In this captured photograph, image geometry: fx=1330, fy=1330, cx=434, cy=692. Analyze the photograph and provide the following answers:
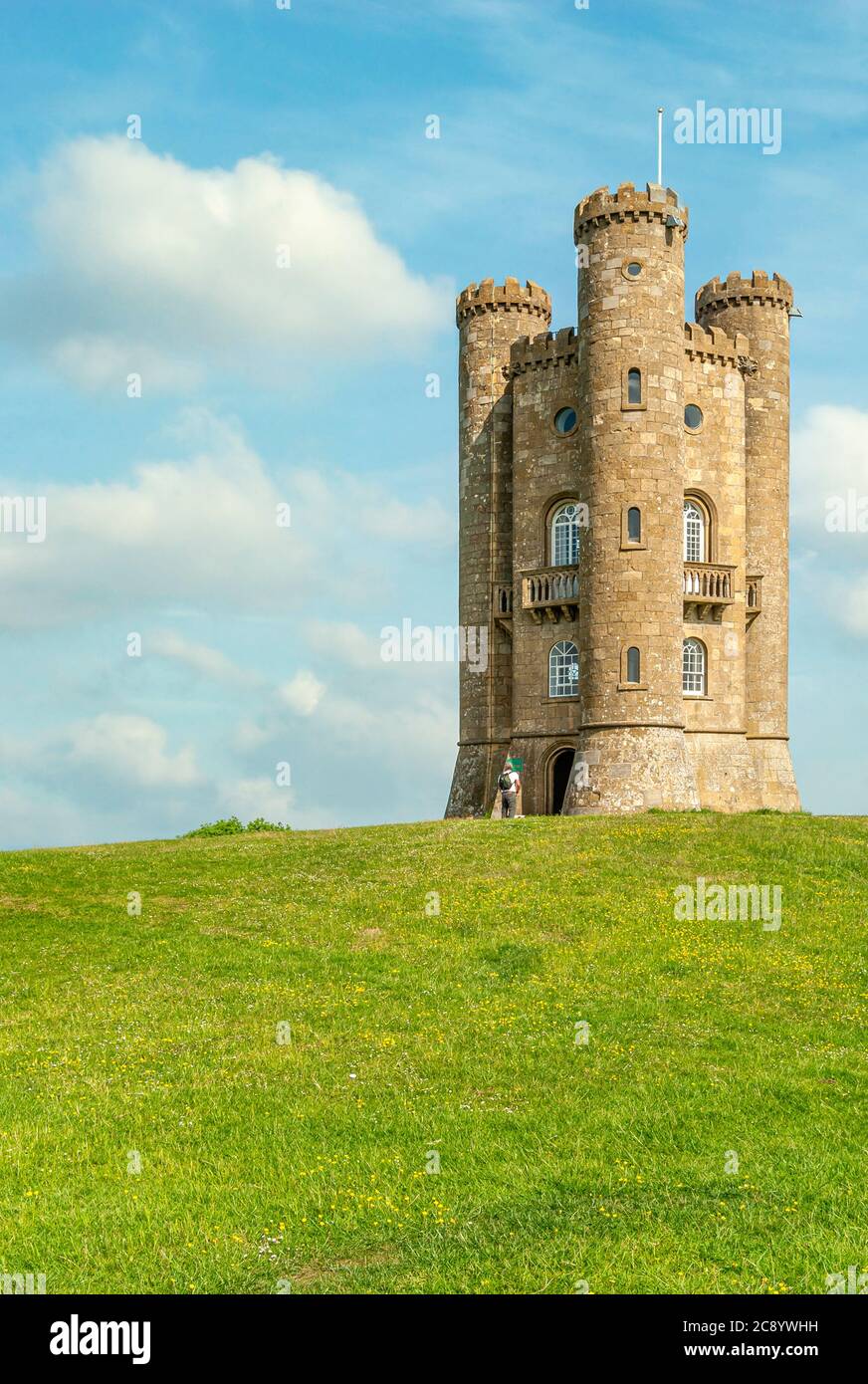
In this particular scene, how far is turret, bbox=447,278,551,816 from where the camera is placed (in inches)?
2025

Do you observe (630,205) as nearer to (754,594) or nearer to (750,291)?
(750,291)

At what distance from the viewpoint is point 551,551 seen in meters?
48.3

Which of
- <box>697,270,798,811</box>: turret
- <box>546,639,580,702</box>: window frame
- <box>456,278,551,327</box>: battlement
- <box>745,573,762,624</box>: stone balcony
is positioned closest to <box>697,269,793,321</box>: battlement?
<box>697,270,798,811</box>: turret

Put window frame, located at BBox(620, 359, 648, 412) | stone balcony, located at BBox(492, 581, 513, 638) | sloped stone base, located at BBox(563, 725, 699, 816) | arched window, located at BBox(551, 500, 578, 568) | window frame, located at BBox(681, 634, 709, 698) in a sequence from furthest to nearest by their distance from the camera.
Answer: stone balcony, located at BBox(492, 581, 513, 638) → window frame, located at BBox(681, 634, 709, 698) → arched window, located at BBox(551, 500, 578, 568) → window frame, located at BBox(620, 359, 648, 412) → sloped stone base, located at BBox(563, 725, 699, 816)

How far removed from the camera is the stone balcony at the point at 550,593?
4722 cm

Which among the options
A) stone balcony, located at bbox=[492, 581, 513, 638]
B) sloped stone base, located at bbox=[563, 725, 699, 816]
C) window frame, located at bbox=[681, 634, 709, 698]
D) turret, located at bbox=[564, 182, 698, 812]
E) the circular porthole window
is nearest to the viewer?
sloped stone base, located at bbox=[563, 725, 699, 816]

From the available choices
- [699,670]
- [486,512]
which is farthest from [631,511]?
[486,512]

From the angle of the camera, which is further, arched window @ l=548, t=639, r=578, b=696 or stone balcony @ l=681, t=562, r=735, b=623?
stone balcony @ l=681, t=562, r=735, b=623

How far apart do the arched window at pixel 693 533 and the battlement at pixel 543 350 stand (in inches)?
273

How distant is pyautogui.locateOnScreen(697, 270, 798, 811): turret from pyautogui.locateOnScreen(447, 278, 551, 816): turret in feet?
27.0

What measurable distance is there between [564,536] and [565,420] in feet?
14.2

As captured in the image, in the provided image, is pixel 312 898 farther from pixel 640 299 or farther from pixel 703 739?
pixel 640 299

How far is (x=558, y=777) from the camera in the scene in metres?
47.9

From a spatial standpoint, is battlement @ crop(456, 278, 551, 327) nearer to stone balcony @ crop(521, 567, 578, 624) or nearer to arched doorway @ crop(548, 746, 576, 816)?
stone balcony @ crop(521, 567, 578, 624)
